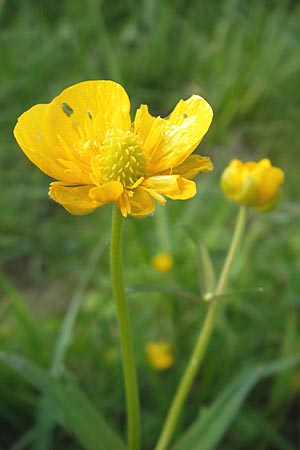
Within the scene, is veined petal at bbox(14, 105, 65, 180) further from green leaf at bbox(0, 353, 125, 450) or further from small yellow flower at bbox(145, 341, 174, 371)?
small yellow flower at bbox(145, 341, 174, 371)

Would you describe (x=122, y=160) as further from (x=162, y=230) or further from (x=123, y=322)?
(x=162, y=230)

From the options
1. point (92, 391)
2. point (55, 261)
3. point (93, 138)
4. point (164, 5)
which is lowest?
point (55, 261)

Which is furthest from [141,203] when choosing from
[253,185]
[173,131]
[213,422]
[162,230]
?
[162,230]

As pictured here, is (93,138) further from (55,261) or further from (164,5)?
(164,5)

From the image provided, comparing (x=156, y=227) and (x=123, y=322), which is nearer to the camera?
(x=123, y=322)

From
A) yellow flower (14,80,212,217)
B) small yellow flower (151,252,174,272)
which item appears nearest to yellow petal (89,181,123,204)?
yellow flower (14,80,212,217)

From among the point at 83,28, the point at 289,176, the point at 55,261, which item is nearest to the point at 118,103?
the point at 55,261

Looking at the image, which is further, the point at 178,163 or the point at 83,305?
the point at 83,305

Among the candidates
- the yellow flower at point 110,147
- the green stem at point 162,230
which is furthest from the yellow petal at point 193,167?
the green stem at point 162,230
